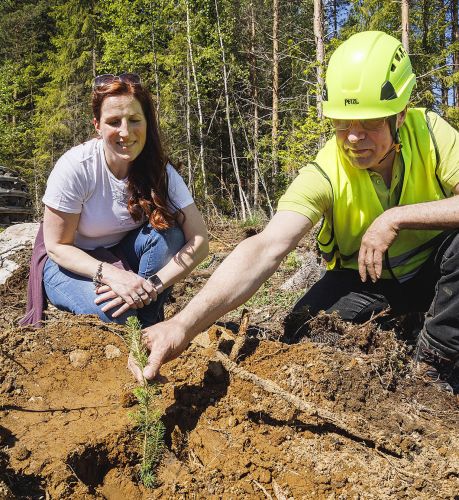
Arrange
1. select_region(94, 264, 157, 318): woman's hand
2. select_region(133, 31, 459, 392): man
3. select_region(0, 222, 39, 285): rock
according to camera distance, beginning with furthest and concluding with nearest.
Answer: select_region(0, 222, 39, 285): rock → select_region(94, 264, 157, 318): woman's hand → select_region(133, 31, 459, 392): man

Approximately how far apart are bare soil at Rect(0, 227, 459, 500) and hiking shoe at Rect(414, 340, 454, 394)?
0.07m

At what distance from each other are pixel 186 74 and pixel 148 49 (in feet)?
5.97

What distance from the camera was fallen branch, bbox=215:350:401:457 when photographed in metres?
1.92

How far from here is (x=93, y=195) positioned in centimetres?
309

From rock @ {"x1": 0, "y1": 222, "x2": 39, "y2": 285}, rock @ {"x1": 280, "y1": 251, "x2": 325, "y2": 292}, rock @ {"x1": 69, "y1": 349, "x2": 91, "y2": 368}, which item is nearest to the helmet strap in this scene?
rock @ {"x1": 69, "y1": 349, "x2": 91, "y2": 368}

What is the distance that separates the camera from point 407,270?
290 centimetres

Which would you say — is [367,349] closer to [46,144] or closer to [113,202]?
[113,202]

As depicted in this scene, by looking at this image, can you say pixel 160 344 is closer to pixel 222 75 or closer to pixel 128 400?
pixel 128 400

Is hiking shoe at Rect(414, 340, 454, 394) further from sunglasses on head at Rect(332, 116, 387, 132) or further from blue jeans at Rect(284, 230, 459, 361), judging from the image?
sunglasses on head at Rect(332, 116, 387, 132)

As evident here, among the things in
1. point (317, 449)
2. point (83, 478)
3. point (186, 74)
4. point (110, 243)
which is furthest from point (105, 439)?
point (186, 74)

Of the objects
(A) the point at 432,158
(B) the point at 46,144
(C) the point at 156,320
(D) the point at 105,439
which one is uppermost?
(A) the point at 432,158

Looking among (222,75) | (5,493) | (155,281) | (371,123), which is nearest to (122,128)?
(155,281)

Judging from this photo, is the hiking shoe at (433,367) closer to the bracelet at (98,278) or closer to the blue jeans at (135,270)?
the blue jeans at (135,270)

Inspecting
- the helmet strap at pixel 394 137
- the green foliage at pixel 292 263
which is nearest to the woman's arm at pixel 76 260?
the helmet strap at pixel 394 137
